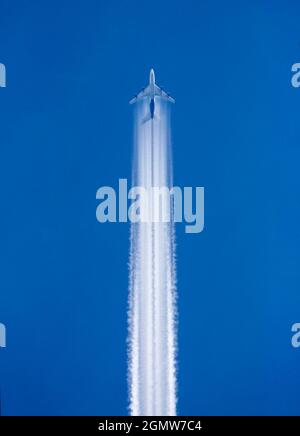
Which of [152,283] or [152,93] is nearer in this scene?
[152,93]

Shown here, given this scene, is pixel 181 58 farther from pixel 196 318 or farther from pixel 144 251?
pixel 196 318

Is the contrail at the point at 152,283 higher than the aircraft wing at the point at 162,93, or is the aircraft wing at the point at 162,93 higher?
the aircraft wing at the point at 162,93

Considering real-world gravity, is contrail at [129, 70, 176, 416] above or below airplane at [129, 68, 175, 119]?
below

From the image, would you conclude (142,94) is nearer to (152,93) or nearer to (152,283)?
(152,93)

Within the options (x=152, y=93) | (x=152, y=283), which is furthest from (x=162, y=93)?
(x=152, y=283)

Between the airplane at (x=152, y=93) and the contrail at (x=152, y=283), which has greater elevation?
the airplane at (x=152, y=93)

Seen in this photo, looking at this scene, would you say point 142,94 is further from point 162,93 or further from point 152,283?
point 152,283

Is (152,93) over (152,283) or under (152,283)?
over

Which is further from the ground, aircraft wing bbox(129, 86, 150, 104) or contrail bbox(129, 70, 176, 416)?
aircraft wing bbox(129, 86, 150, 104)

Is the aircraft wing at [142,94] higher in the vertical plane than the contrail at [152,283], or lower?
higher

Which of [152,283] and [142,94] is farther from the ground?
[142,94]
